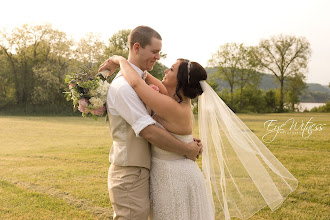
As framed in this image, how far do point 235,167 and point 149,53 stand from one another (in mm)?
1704

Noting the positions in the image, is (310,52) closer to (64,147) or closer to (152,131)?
(64,147)

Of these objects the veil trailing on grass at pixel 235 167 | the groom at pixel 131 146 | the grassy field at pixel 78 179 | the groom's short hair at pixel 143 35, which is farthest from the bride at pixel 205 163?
the grassy field at pixel 78 179

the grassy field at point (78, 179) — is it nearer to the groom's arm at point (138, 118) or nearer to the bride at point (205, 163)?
A: the bride at point (205, 163)

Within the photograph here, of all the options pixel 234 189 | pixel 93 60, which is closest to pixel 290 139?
pixel 234 189

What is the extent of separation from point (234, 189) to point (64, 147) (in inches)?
429

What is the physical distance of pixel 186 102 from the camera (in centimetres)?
331

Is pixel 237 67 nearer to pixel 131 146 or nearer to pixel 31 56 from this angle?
pixel 31 56

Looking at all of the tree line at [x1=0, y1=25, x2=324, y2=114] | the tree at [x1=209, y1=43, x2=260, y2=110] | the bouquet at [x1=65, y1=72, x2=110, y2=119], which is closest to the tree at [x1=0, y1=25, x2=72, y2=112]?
the tree line at [x1=0, y1=25, x2=324, y2=114]

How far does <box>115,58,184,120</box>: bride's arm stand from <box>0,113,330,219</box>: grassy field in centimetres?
356

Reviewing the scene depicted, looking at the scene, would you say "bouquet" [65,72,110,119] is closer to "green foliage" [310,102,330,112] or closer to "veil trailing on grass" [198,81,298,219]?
"veil trailing on grass" [198,81,298,219]

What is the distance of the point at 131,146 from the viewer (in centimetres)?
302

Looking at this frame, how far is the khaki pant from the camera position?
2.98m

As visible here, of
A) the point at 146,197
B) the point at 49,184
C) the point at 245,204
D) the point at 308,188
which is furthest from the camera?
the point at 49,184

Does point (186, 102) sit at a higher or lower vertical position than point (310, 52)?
lower
